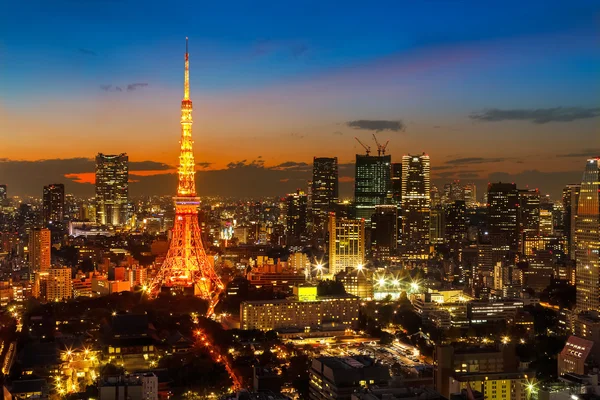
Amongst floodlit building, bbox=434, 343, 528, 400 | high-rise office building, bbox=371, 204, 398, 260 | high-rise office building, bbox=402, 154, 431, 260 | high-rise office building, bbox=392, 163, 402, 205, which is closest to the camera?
floodlit building, bbox=434, 343, 528, 400

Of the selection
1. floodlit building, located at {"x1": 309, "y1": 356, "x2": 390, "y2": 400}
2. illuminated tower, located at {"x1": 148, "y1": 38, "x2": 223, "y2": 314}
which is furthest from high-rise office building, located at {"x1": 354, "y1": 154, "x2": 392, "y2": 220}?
floodlit building, located at {"x1": 309, "y1": 356, "x2": 390, "y2": 400}

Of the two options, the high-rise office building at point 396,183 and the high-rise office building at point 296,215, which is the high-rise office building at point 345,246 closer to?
the high-rise office building at point 296,215

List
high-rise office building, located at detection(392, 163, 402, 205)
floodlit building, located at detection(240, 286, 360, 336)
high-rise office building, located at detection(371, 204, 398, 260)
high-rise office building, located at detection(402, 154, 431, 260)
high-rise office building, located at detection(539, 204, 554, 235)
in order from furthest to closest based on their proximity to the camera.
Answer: high-rise office building, located at detection(392, 163, 402, 205), high-rise office building, located at detection(539, 204, 554, 235), high-rise office building, located at detection(402, 154, 431, 260), high-rise office building, located at detection(371, 204, 398, 260), floodlit building, located at detection(240, 286, 360, 336)

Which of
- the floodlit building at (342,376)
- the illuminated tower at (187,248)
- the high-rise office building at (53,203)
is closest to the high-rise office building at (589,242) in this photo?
the illuminated tower at (187,248)

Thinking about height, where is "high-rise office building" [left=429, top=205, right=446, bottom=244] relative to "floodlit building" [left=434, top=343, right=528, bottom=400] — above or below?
above

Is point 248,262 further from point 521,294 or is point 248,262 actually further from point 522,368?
point 522,368

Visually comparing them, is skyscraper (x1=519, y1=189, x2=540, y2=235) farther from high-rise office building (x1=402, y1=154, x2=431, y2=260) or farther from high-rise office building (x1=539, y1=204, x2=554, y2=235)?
high-rise office building (x1=402, y1=154, x2=431, y2=260)

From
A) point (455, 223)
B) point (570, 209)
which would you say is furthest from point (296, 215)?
point (570, 209)

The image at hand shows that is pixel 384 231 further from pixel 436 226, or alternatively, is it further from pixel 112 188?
pixel 112 188
